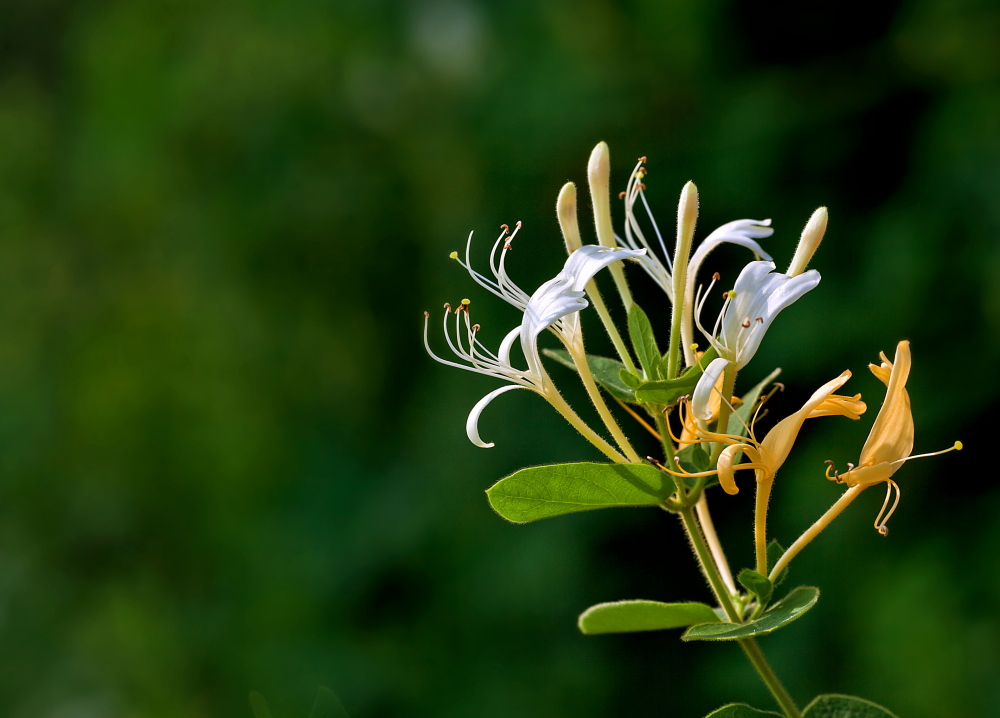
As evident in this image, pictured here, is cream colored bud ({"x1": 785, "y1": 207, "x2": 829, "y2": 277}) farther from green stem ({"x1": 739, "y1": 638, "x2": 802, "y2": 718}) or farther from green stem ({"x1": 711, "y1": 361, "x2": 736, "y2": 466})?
green stem ({"x1": 739, "y1": 638, "x2": 802, "y2": 718})

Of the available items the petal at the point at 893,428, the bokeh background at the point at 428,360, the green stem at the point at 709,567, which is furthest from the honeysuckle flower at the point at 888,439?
the bokeh background at the point at 428,360

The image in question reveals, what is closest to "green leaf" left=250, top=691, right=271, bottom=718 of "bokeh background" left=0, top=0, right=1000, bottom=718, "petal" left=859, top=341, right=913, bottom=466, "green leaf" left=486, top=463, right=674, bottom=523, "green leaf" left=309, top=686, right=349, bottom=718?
"green leaf" left=309, top=686, right=349, bottom=718

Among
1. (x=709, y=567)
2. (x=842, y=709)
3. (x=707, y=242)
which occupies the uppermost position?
(x=707, y=242)

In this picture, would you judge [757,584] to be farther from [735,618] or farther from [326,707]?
[326,707]

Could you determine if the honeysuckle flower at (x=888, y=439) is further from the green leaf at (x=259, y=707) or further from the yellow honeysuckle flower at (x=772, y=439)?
the green leaf at (x=259, y=707)

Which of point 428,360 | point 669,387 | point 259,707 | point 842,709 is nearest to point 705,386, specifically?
point 669,387

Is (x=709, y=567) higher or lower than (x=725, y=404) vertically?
lower

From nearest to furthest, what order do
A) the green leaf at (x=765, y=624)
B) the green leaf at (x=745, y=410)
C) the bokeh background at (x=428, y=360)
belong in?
the green leaf at (x=765, y=624) → the green leaf at (x=745, y=410) → the bokeh background at (x=428, y=360)
